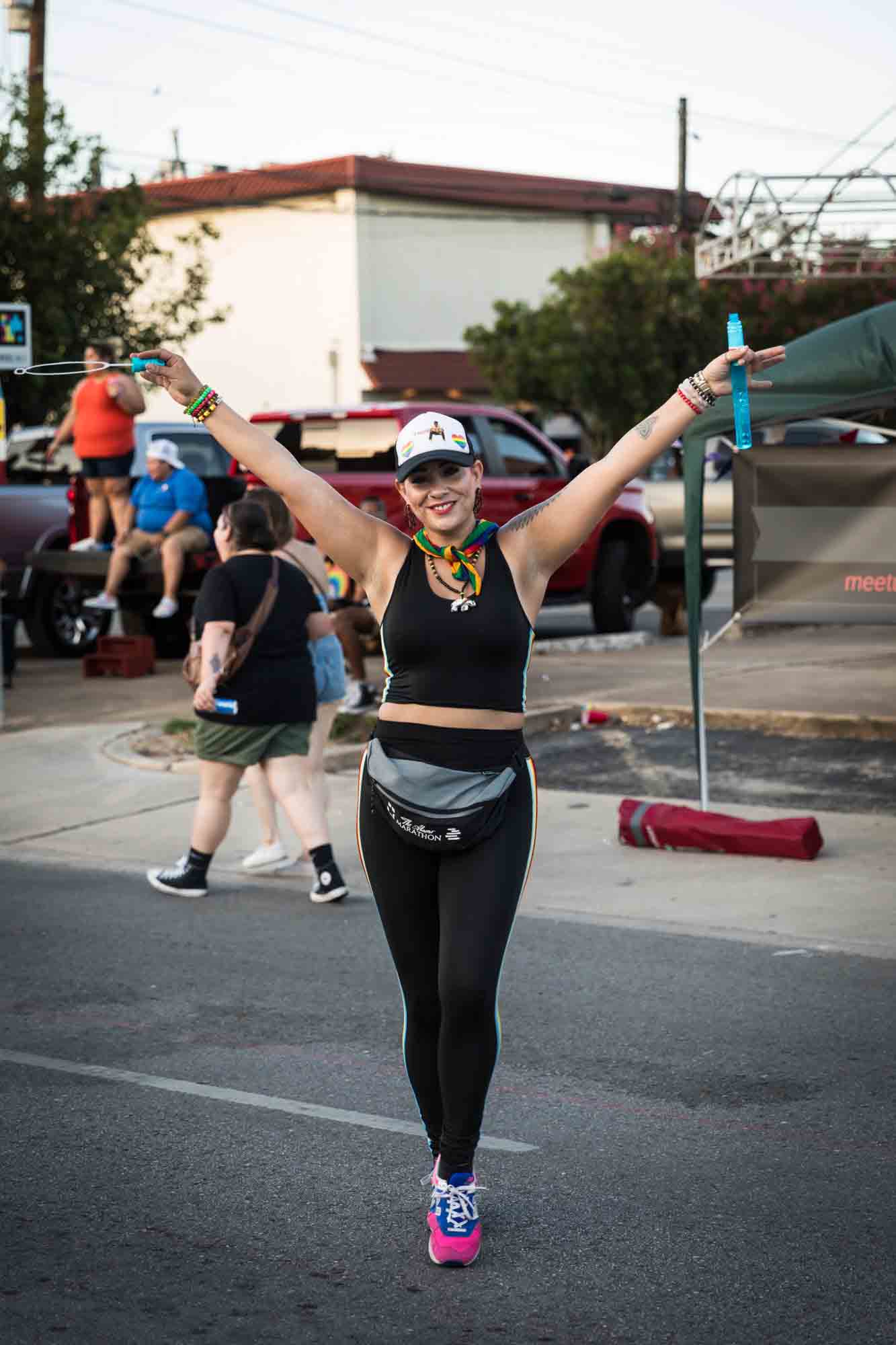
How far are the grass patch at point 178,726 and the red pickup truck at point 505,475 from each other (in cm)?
388

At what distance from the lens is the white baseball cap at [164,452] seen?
51.8 feet

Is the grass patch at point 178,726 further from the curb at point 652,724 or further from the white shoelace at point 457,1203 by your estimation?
the white shoelace at point 457,1203

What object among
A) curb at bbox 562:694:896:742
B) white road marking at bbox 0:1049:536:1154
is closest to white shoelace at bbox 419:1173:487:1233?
white road marking at bbox 0:1049:536:1154

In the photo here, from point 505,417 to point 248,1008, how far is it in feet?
37.8

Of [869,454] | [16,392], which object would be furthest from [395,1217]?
[16,392]

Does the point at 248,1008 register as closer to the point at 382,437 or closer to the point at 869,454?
the point at 869,454

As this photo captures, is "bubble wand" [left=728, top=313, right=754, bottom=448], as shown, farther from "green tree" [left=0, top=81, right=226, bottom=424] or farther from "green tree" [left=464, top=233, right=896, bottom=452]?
"green tree" [left=464, top=233, right=896, bottom=452]

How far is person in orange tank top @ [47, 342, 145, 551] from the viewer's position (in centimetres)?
1608

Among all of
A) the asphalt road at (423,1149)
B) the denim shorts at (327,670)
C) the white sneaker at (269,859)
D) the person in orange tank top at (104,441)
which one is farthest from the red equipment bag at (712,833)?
the person in orange tank top at (104,441)

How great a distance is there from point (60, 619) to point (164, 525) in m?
2.13

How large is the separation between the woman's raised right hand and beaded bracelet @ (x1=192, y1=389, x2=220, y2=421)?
3cm

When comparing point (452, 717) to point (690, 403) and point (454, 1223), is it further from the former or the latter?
point (454, 1223)

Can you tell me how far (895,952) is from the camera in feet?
24.1

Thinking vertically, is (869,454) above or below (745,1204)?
above
